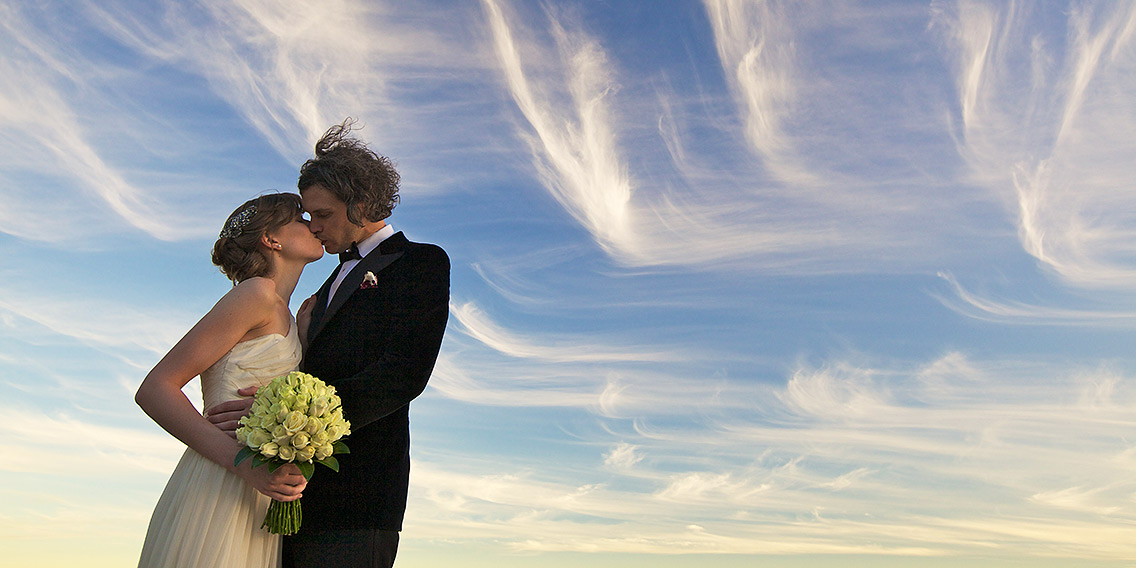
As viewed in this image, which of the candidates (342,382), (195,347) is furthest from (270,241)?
(342,382)

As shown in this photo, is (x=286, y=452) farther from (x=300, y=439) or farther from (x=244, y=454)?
(x=244, y=454)

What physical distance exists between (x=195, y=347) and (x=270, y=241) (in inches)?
Answer: 38.9

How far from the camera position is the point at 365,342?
237 inches

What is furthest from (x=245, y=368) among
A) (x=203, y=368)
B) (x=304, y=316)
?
(x=304, y=316)

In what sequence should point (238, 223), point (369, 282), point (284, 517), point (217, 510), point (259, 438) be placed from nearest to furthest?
1. point (259, 438)
2. point (284, 517)
3. point (217, 510)
4. point (369, 282)
5. point (238, 223)

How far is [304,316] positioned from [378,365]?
1254mm

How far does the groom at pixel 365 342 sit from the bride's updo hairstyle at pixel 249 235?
0.83 ft

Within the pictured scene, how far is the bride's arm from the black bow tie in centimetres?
76

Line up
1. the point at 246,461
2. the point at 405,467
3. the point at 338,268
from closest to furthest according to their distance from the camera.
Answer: the point at 246,461, the point at 405,467, the point at 338,268

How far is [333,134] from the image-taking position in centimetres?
694

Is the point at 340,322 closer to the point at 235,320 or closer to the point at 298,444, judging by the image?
the point at 235,320

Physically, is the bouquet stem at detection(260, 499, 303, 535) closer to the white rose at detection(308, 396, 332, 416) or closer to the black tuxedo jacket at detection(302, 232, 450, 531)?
the black tuxedo jacket at detection(302, 232, 450, 531)

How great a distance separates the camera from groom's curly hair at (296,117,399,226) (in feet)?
21.3

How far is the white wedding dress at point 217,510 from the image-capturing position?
18.4 feet
